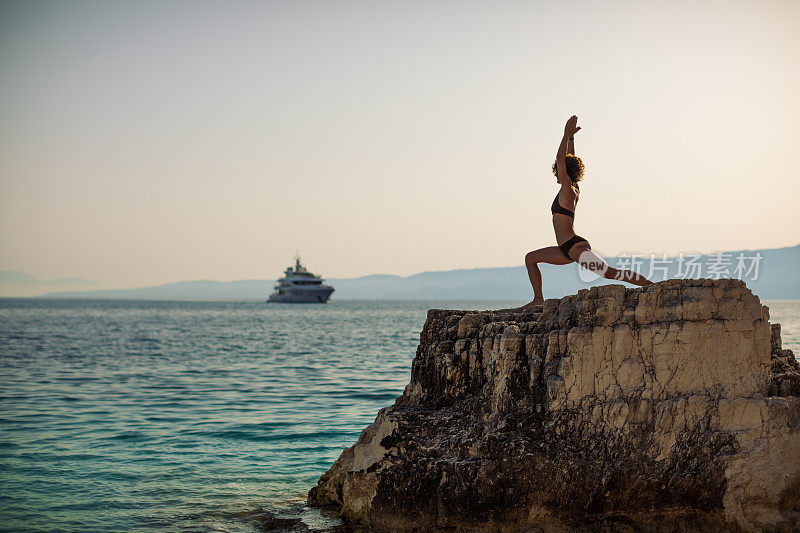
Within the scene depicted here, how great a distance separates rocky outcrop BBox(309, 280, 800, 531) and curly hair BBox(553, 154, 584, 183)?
5.26 ft

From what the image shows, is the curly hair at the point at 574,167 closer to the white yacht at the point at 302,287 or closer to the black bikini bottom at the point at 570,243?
the black bikini bottom at the point at 570,243

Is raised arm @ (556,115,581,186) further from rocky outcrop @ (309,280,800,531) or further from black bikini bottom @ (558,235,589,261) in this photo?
rocky outcrop @ (309,280,800,531)

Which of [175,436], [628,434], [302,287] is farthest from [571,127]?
[302,287]

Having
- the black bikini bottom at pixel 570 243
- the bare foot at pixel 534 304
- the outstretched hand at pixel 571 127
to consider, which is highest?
the outstretched hand at pixel 571 127

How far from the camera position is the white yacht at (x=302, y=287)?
407ft

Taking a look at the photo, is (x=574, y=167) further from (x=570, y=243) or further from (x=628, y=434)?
(x=628, y=434)

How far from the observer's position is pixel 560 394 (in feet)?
19.0

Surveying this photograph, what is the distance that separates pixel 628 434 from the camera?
18.5 feet

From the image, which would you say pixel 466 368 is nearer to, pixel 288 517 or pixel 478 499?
pixel 478 499

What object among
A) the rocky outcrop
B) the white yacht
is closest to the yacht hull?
the white yacht

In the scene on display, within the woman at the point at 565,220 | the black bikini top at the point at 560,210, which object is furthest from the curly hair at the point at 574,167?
the black bikini top at the point at 560,210

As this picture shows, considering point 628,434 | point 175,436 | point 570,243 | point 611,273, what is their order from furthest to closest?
point 175,436 → point 570,243 → point 611,273 → point 628,434

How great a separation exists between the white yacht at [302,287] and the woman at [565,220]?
117 m

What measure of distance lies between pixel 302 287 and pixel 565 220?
4658 inches
